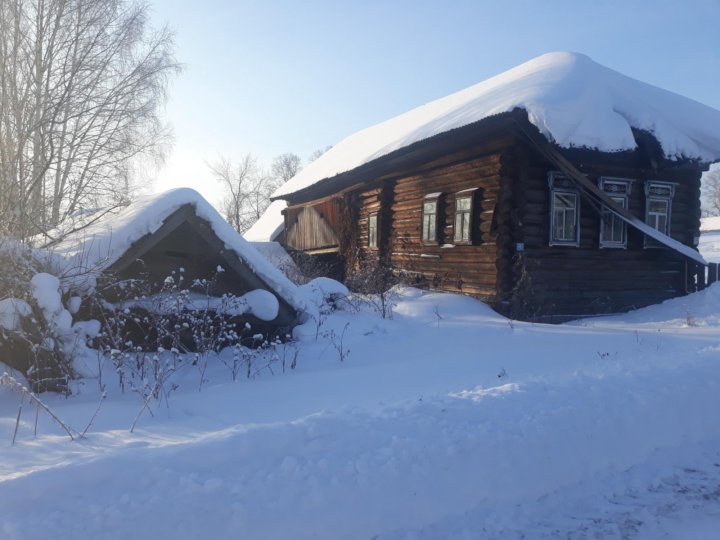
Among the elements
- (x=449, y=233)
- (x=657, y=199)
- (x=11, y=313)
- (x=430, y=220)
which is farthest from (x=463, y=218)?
(x=11, y=313)

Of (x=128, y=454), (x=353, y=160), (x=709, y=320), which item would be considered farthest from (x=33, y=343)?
(x=353, y=160)

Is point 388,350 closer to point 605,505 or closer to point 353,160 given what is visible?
point 605,505

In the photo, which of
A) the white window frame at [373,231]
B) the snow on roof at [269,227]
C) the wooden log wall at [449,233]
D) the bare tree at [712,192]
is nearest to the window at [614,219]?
the wooden log wall at [449,233]

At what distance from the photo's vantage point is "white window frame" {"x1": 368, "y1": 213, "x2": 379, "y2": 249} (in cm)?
1575

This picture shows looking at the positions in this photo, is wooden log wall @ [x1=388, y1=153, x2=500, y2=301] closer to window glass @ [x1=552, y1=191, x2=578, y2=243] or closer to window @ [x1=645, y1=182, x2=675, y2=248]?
window glass @ [x1=552, y1=191, x2=578, y2=243]

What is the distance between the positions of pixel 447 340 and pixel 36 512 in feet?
19.6

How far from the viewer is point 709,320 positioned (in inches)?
391

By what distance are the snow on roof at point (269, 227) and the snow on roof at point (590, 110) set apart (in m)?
10.9

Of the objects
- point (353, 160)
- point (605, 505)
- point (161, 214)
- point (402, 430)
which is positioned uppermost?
point (353, 160)

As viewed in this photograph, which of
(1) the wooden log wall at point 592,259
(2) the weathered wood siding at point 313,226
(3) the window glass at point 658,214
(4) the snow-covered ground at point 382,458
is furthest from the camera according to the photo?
(2) the weathered wood siding at point 313,226

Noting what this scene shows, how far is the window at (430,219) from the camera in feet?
43.4

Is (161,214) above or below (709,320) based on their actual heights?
above

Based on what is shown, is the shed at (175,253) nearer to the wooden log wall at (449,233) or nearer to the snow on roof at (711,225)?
the wooden log wall at (449,233)

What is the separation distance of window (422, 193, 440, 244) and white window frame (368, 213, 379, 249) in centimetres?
219
